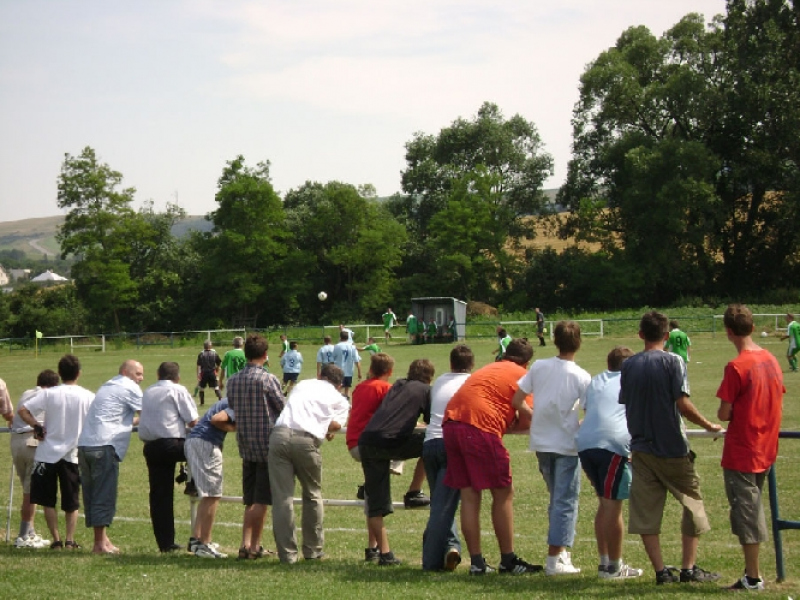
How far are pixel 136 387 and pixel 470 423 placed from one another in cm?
366

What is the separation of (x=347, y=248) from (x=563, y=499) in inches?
2727

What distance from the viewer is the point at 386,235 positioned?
246 feet

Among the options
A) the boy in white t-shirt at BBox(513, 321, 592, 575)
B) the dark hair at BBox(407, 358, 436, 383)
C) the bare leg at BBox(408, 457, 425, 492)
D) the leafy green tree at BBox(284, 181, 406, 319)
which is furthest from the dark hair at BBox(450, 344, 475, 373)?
the leafy green tree at BBox(284, 181, 406, 319)

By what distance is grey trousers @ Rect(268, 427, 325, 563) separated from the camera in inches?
338

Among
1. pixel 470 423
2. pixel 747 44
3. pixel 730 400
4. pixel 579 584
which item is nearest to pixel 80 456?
pixel 470 423

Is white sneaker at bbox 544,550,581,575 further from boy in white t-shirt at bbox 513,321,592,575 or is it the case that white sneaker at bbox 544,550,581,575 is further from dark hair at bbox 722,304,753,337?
dark hair at bbox 722,304,753,337

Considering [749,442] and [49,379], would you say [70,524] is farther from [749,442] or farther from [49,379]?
[749,442]

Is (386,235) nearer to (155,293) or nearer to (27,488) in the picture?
(155,293)

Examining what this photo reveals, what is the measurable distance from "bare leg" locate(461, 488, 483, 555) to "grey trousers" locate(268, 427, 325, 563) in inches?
54.9

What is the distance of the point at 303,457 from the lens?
8570 mm

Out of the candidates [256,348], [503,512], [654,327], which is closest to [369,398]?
[256,348]

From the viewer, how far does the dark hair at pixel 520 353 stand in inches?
321

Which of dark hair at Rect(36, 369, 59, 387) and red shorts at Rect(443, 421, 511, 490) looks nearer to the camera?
red shorts at Rect(443, 421, 511, 490)

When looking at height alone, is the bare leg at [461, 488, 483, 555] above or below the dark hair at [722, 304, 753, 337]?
below
